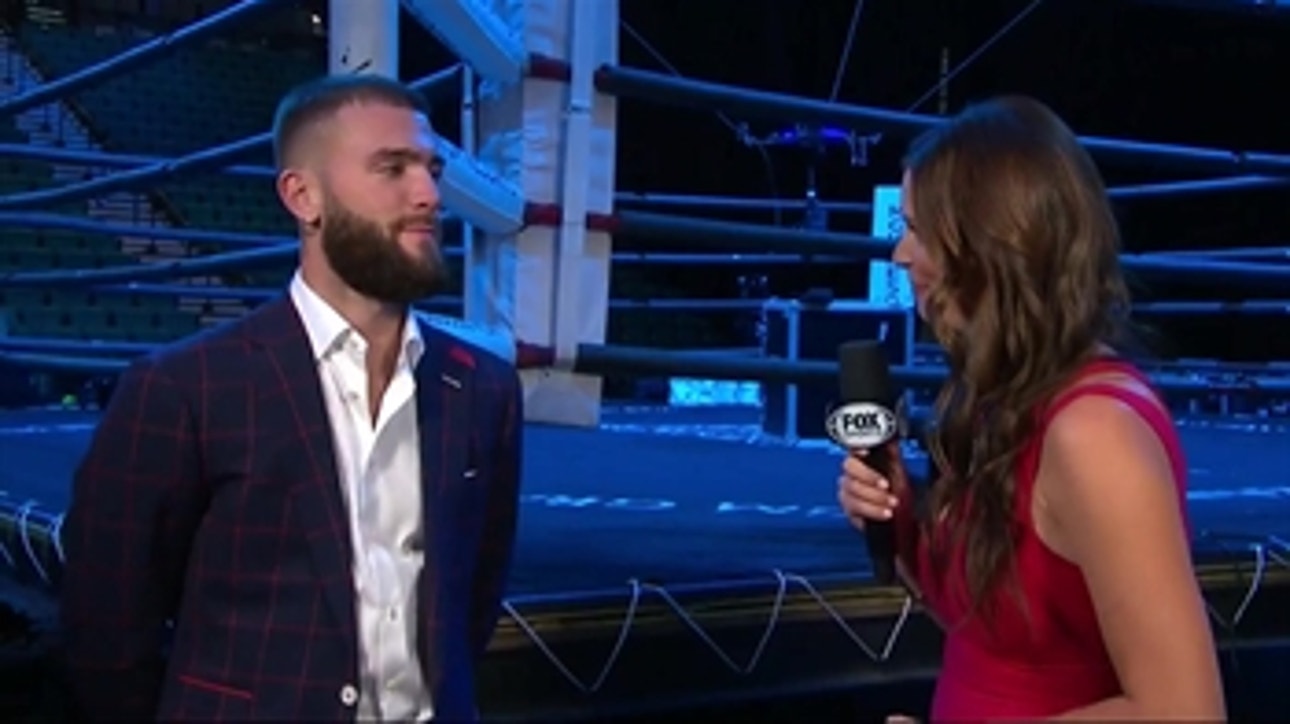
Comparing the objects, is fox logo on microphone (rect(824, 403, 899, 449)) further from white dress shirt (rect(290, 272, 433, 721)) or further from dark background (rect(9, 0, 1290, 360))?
dark background (rect(9, 0, 1290, 360))

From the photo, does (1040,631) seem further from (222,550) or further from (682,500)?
(682,500)

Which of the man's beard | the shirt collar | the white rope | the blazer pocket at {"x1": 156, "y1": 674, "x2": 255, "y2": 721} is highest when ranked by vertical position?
the man's beard

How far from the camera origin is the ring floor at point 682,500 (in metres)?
1.49

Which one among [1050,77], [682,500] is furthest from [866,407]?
[1050,77]

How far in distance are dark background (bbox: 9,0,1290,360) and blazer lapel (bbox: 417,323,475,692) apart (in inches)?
203

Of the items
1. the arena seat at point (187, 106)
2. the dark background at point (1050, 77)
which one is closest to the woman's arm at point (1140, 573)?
the dark background at point (1050, 77)

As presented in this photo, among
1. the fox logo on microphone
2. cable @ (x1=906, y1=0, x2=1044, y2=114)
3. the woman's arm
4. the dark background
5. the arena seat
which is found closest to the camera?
the woman's arm

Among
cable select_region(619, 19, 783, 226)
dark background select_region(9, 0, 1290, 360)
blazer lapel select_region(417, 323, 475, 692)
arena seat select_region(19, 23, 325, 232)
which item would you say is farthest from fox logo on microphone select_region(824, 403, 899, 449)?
arena seat select_region(19, 23, 325, 232)

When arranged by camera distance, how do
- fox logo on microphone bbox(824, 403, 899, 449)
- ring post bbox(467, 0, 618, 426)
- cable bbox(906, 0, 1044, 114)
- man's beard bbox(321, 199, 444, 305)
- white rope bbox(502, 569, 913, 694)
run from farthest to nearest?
cable bbox(906, 0, 1044, 114) < ring post bbox(467, 0, 618, 426) < white rope bbox(502, 569, 913, 694) < man's beard bbox(321, 199, 444, 305) < fox logo on microphone bbox(824, 403, 899, 449)

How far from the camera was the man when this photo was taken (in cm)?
98

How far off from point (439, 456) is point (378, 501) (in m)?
0.05

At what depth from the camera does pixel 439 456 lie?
3.46ft

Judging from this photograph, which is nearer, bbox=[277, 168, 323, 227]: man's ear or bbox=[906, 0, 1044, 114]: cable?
bbox=[277, 168, 323, 227]: man's ear

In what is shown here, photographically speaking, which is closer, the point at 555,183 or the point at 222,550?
the point at 222,550
